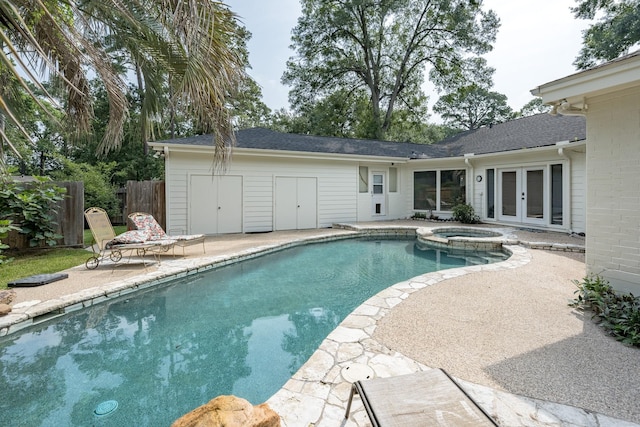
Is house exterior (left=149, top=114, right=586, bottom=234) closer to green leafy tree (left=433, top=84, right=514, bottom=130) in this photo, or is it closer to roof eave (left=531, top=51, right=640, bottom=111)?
roof eave (left=531, top=51, right=640, bottom=111)

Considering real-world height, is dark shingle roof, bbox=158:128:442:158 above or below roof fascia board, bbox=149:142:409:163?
above

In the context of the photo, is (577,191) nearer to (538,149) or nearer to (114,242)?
(538,149)

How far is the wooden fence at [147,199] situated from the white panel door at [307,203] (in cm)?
458

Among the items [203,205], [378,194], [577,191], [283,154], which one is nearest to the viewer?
[577,191]

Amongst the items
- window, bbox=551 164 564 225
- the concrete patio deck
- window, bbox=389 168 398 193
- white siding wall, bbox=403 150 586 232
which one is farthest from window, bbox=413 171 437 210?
the concrete patio deck

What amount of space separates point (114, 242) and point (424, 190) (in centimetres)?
1179

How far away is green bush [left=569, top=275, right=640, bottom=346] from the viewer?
3.19 m

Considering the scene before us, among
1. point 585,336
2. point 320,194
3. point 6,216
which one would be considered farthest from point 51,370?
point 320,194

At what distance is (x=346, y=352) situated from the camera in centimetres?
297

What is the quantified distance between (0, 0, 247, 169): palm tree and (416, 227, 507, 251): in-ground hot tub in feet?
22.2

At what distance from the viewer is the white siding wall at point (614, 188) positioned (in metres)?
3.67

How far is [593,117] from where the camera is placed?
13.3 ft

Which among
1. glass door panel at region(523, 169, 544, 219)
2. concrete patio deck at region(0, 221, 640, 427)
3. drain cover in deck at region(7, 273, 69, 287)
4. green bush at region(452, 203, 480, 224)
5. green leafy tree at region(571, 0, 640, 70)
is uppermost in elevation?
green leafy tree at region(571, 0, 640, 70)

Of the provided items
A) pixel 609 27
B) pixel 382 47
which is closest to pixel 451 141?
pixel 609 27
